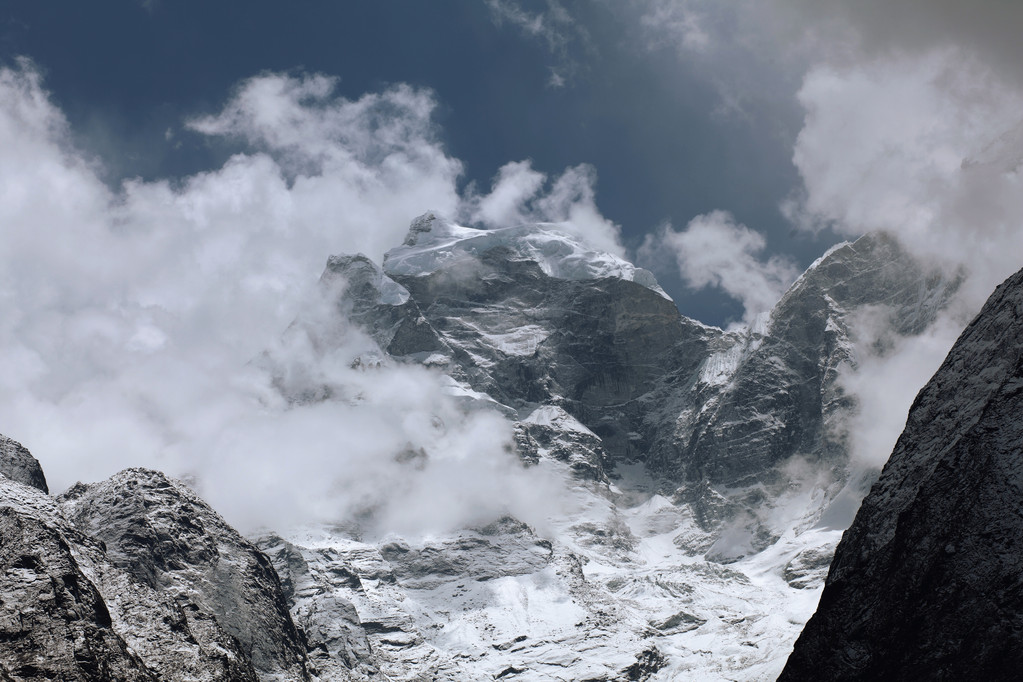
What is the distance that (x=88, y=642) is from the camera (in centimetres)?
2481

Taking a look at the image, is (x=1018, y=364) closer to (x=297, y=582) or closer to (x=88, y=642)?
(x=88, y=642)

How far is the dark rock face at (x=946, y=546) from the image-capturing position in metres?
20.5

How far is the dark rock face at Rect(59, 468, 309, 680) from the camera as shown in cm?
7575

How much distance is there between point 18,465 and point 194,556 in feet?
94.9

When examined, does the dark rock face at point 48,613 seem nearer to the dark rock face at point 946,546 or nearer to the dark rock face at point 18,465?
the dark rock face at point 946,546

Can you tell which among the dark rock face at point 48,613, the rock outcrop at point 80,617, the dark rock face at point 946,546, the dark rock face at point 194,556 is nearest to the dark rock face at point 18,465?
the rock outcrop at point 80,617

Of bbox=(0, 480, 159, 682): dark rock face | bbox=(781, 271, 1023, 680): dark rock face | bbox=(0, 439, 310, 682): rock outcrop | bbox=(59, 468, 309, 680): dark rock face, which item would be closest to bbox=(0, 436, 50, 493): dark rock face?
bbox=(0, 439, 310, 682): rock outcrop

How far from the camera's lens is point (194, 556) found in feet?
278

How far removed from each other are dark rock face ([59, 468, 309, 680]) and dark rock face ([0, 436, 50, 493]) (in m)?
12.9

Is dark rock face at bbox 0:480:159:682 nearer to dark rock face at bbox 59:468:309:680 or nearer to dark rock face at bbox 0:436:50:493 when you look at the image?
dark rock face at bbox 0:436:50:493

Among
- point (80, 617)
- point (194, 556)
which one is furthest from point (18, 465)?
point (80, 617)

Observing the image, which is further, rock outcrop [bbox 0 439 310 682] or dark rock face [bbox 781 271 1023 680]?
rock outcrop [bbox 0 439 310 682]

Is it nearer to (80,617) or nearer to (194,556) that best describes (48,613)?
(80,617)

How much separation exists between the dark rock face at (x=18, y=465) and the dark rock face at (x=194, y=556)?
12.9 m
